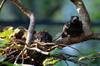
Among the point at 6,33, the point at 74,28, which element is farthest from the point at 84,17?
the point at 6,33

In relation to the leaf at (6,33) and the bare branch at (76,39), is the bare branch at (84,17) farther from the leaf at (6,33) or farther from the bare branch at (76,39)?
the leaf at (6,33)

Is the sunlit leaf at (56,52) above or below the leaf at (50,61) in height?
above

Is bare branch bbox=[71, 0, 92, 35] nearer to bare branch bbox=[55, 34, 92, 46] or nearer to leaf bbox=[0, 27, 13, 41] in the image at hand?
bare branch bbox=[55, 34, 92, 46]

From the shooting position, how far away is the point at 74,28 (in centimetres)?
72

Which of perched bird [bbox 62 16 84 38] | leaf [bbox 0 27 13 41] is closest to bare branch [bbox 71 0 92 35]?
perched bird [bbox 62 16 84 38]

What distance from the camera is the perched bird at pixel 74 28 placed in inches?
28.3

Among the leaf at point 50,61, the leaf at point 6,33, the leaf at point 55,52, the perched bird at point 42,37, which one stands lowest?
the leaf at point 50,61

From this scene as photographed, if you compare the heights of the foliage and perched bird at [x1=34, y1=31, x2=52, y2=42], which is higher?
perched bird at [x1=34, y1=31, x2=52, y2=42]

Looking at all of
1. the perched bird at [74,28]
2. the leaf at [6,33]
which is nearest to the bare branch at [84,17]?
the perched bird at [74,28]

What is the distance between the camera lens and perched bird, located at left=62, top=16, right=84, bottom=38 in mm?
719

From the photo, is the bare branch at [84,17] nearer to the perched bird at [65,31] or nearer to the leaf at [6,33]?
the perched bird at [65,31]

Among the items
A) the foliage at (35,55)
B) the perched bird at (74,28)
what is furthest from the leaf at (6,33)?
the perched bird at (74,28)

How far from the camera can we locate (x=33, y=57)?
0.71 m

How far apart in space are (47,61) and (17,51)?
0.21ft
